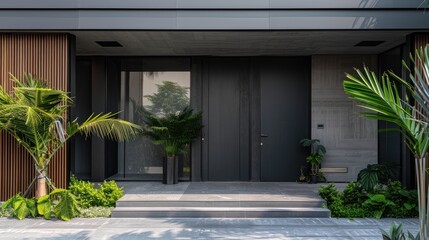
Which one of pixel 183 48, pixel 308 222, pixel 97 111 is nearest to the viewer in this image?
pixel 308 222

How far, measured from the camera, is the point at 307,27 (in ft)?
20.4

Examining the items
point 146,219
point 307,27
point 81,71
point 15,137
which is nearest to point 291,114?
point 307,27

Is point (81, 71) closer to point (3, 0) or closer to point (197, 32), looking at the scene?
point (3, 0)

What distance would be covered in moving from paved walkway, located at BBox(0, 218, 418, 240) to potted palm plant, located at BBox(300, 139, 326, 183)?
2.30 m

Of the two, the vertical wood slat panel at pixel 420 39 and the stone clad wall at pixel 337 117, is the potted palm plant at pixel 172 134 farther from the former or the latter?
the vertical wood slat panel at pixel 420 39

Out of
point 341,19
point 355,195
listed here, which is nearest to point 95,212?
point 355,195

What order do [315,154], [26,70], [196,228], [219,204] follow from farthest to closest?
1. [315,154]
2. [26,70]
3. [219,204]
4. [196,228]

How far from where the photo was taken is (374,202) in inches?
237

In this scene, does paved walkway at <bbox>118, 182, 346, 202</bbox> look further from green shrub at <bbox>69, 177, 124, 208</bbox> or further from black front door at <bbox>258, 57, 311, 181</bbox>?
black front door at <bbox>258, 57, 311, 181</bbox>

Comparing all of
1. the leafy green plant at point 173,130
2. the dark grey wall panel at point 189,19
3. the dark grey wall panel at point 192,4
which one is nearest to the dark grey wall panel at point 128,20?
the dark grey wall panel at point 189,19

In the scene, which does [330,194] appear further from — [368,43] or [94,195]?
[94,195]

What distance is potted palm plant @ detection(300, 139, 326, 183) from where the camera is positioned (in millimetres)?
8133

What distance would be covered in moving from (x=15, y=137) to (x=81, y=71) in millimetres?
2990

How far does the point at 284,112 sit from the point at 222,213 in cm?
332
